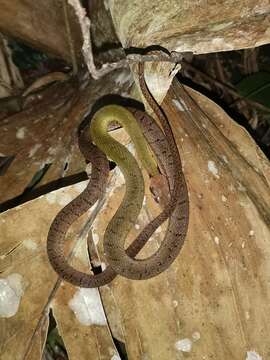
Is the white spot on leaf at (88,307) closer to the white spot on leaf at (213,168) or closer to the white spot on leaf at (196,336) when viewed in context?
the white spot on leaf at (196,336)

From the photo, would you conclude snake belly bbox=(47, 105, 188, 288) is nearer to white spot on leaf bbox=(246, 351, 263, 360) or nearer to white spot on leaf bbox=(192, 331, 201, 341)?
white spot on leaf bbox=(192, 331, 201, 341)

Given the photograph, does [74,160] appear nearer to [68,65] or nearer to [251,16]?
[68,65]

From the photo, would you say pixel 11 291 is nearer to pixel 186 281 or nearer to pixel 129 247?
pixel 129 247

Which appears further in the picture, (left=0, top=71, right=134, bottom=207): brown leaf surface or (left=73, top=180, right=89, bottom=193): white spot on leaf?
(left=0, top=71, right=134, bottom=207): brown leaf surface

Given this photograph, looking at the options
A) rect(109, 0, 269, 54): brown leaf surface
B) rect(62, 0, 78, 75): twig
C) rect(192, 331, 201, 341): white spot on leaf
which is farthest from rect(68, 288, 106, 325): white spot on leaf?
rect(62, 0, 78, 75): twig

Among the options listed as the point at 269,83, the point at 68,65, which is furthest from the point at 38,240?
the point at 269,83
